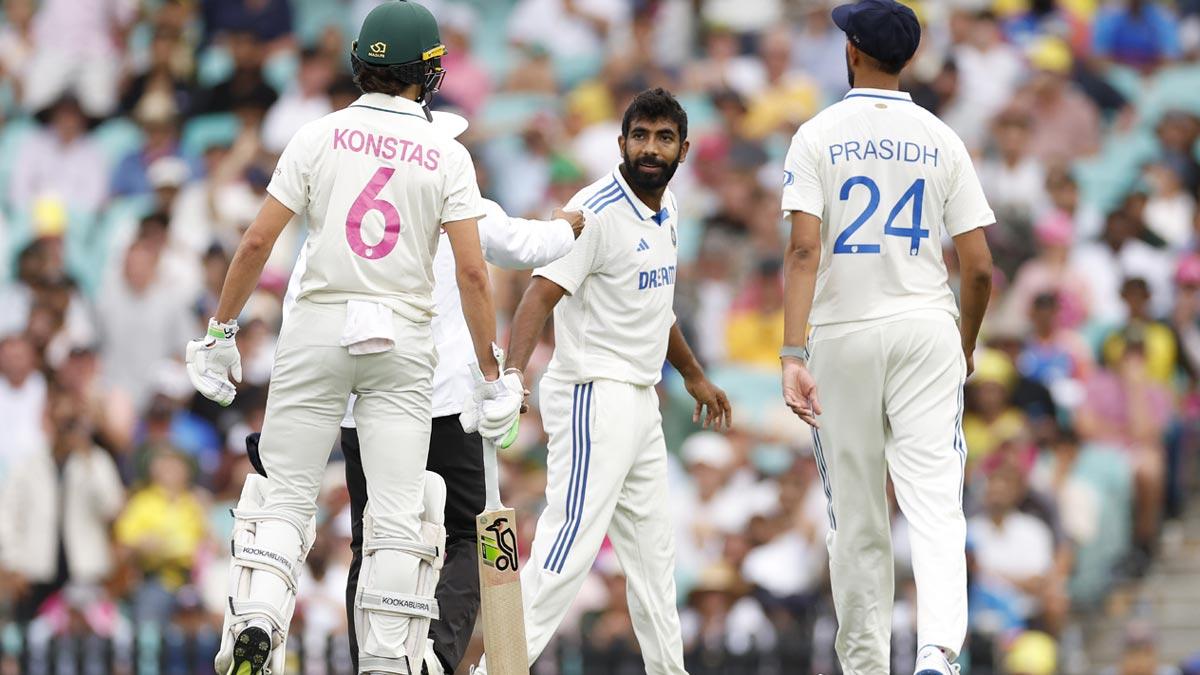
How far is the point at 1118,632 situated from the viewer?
1633 cm

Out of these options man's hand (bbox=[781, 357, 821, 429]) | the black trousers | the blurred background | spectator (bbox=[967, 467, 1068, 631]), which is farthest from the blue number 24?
spectator (bbox=[967, 467, 1068, 631])

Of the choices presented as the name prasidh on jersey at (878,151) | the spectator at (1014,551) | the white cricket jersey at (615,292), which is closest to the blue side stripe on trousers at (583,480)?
the white cricket jersey at (615,292)

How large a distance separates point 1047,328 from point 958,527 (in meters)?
7.76

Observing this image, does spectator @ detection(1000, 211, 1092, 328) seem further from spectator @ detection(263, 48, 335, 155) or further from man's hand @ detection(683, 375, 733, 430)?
man's hand @ detection(683, 375, 733, 430)

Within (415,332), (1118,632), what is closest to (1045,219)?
(1118,632)

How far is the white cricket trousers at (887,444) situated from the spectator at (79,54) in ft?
40.1

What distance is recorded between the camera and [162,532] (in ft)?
53.0

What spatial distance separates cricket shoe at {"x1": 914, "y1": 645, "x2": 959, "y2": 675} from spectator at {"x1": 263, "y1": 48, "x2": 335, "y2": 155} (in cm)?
1117

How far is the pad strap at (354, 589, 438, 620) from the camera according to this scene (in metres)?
9.63

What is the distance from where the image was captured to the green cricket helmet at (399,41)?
9.62 meters

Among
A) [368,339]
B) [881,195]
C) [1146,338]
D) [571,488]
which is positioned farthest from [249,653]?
[1146,338]

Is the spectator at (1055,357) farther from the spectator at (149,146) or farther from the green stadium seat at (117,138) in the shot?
the green stadium seat at (117,138)

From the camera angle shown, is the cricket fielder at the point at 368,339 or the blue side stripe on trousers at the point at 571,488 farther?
the blue side stripe on trousers at the point at 571,488

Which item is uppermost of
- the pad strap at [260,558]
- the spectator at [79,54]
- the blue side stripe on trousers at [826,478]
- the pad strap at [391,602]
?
the spectator at [79,54]
